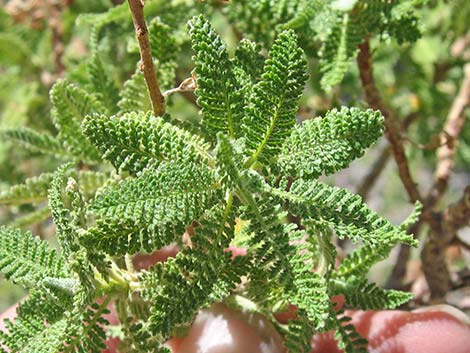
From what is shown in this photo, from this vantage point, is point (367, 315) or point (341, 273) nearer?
point (341, 273)

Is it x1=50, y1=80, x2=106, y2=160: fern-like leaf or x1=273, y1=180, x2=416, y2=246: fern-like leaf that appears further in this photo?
x1=50, y1=80, x2=106, y2=160: fern-like leaf

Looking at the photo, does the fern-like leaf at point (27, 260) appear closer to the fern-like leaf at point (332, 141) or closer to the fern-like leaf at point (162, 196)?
the fern-like leaf at point (162, 196)

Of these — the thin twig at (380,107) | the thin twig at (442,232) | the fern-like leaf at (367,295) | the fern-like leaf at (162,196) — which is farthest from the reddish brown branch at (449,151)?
the fern-like leaf at (162,196)

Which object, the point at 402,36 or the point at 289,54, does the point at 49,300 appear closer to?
the point at 289,54

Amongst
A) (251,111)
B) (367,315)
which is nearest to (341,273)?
(367,315)

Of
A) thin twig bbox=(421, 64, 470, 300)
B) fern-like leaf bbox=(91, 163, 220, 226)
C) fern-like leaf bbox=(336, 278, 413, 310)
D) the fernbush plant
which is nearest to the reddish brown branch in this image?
thin twig bbox=(421, 64, 470, 300)

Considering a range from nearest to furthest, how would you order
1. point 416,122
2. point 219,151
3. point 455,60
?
point 219,151, point 455,60, point 416,122

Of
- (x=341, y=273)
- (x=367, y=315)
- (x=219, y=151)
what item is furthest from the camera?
(x=367, y=315)

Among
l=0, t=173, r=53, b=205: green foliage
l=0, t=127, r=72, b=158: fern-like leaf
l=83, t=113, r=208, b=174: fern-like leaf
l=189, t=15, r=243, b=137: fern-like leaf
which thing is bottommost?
l=0, t=173, r=53, b=205: green foliage

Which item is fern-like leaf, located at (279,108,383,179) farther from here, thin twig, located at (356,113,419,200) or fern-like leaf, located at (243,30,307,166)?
thin twig, located at (356,113,419,200)
